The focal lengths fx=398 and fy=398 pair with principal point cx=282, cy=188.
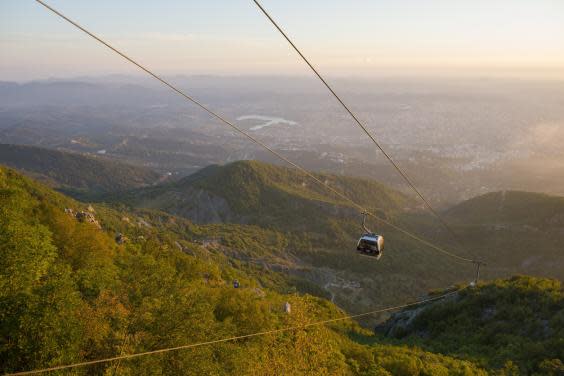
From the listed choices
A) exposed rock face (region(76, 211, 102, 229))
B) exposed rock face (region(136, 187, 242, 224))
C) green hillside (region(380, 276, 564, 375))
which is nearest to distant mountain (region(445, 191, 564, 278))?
green hillside (region(380, 276, 564, 375))

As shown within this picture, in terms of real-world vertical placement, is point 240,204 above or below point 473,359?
below

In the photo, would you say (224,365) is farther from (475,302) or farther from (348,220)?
(348,220)

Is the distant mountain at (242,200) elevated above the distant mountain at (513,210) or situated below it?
below

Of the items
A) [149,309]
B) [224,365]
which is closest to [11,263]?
[149,309]

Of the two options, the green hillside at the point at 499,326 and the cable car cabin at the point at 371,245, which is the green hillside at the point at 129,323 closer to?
the cable car cabin at the point at 371,245

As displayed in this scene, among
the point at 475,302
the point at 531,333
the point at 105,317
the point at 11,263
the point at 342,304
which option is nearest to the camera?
the point at 105,317

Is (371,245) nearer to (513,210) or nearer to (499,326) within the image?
(499,326)

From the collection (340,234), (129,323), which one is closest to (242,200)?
(340,234)

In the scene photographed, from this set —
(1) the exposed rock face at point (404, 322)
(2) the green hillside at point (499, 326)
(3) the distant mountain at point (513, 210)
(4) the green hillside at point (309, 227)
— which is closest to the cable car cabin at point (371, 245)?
(2) the green hillside at point (499, 326)
